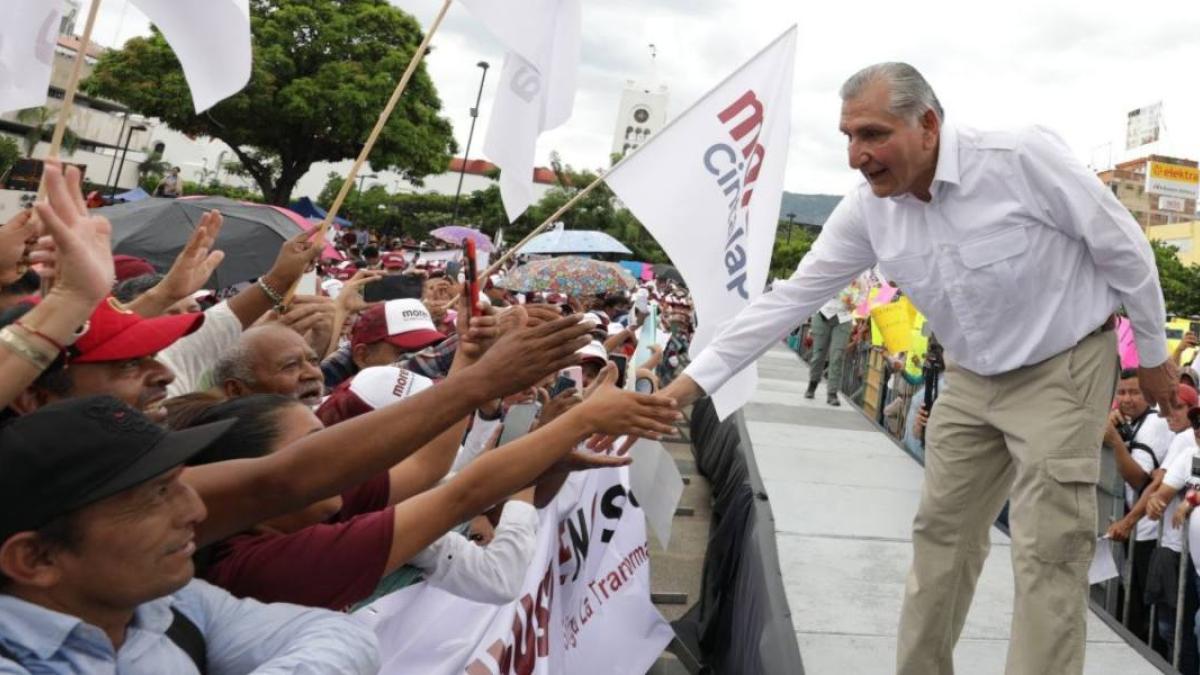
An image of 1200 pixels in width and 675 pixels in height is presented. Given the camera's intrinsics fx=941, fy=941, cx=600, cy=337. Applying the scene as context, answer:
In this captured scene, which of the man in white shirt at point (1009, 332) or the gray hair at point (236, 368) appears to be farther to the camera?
the gray hair at point (236, 368)

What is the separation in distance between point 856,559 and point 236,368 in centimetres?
292

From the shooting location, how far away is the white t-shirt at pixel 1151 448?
172 inches

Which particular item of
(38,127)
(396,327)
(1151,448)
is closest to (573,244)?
(396,327)

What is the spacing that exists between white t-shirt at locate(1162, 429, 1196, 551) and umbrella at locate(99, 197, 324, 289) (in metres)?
6.25

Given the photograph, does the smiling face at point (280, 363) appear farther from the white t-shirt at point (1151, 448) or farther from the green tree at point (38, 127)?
the green tree at point (38, 127)

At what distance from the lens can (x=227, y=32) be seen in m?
3.02

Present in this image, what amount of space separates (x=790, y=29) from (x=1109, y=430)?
2.36 meters

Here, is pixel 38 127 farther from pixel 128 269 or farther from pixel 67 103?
pixel 67 103

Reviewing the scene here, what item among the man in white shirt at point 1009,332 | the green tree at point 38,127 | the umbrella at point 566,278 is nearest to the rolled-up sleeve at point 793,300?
the man in white shirt at point 1009,332

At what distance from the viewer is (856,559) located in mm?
4438

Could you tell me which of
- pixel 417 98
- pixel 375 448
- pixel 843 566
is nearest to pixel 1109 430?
pixel 843 566

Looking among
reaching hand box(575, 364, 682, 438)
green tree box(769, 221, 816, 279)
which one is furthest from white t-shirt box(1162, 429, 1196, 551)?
green tree box(769, 221, 816, 279)

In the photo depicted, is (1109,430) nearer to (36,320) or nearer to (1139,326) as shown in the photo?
(1139,326)

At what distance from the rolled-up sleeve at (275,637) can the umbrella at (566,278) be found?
9.39 meters
